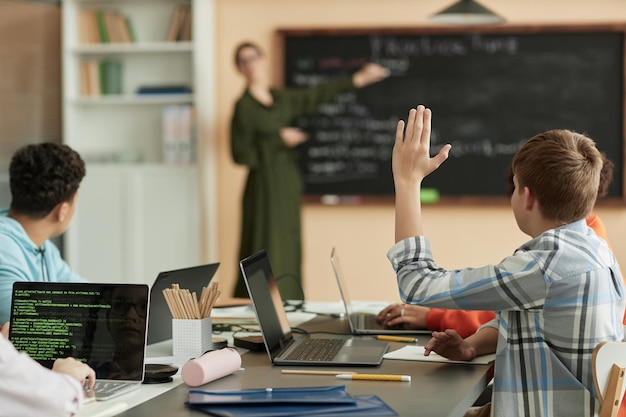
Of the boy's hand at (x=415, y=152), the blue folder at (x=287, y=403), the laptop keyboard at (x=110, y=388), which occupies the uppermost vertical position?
the boy's hand at (x=415, y=152)

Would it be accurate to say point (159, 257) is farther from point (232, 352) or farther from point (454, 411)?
point (454, 411)

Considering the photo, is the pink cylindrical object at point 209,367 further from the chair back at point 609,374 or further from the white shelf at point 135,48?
the white shelf at point 135,48

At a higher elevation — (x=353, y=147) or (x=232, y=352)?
(x=353, y=147)

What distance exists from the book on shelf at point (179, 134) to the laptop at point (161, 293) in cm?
286

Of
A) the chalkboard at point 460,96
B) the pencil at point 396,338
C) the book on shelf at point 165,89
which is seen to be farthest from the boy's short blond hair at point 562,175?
the book on shelf at point 165,89

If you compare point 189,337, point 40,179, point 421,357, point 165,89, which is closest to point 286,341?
point 189,337

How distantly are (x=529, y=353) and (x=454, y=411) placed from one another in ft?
1.02

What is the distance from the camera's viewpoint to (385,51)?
17.6 ft

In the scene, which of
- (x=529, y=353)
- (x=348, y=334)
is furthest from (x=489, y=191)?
(x=529, y=353)

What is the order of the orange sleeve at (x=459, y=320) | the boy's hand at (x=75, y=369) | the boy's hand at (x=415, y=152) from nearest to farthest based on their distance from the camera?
the boy's hand at (x=75, y=369), the boy's hand at (x=415, y=152), the orange sleeve at (x=459, y=320)

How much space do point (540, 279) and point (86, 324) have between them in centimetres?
94

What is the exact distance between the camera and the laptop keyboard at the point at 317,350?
222 cm

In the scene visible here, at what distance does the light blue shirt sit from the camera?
2463 millimetres

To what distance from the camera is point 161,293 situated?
2463mm
